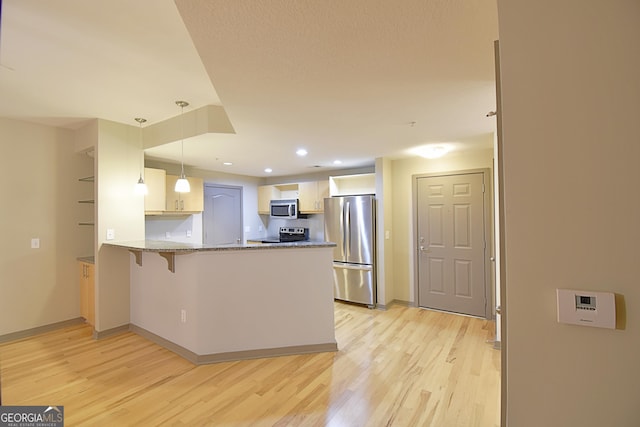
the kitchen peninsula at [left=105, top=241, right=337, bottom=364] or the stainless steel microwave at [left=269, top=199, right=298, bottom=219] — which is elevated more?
the stainless steel microwave at [left=269, top=199, right=298, bottom=219]

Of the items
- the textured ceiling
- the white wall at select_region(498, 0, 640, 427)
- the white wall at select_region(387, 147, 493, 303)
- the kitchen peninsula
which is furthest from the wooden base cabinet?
the white wall at select_region(498, 0, 640, 427)

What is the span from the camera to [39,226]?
343 centimetres

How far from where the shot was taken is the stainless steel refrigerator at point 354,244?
4484 millimetres

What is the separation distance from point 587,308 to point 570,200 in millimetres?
315

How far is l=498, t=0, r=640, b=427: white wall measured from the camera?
79cm

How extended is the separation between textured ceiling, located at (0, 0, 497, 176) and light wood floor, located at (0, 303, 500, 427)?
2.32 meters

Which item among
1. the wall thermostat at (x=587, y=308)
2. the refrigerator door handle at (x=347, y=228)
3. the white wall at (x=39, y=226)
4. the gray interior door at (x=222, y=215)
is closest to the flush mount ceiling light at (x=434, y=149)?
the refrigerator door handle at (x=347, y=228)

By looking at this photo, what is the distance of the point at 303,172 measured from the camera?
19.1ft

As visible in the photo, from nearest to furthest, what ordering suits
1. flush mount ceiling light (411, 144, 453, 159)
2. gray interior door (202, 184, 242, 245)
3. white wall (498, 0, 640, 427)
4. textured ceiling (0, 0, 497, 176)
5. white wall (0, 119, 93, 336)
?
white wall (498, 0, 640, 427) → textured ceiling (0, 0, 497, 176) → white wall (0, 119, 93, 336) → flush mount ceiling light (411, 144, 453, 159) → gray interior door (202, 184, 242, 245)

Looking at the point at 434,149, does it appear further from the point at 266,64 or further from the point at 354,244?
the point at 266,64

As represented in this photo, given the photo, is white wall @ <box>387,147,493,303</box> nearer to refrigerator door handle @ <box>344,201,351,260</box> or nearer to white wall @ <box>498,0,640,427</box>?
refrigerator door handle @ <box>344,201,351,260</box>

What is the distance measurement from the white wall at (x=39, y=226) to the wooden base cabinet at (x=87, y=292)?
0.11 meters

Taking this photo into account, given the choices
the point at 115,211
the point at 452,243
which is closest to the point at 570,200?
the point at 452,243

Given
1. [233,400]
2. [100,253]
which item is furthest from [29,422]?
[100,253]
